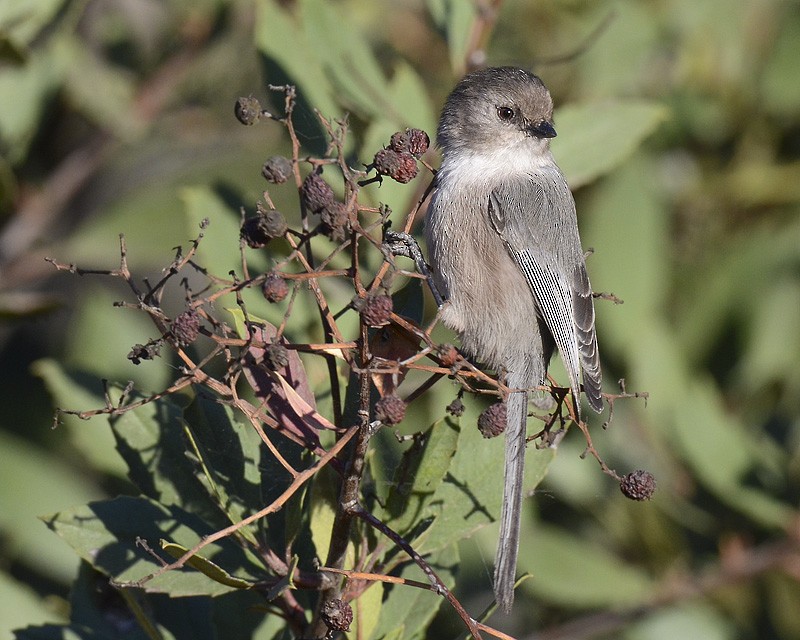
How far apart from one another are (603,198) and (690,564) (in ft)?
5.03

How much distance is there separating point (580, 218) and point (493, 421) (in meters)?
2.63

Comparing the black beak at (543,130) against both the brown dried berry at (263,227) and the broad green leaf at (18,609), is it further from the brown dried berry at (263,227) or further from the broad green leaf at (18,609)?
the broad green leaf at (18,609)

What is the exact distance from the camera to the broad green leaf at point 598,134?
3230 mm

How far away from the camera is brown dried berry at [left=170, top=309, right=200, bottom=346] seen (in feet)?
6.00

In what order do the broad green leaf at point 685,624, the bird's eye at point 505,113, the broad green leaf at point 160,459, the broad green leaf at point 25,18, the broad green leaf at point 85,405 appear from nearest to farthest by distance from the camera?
the broad green leaf at point 160,459, the broad green leaf at point 85,405, the broad green leaf at point 25,18, the bird's eye at point 505,113, the broad green leaf at point 685,624

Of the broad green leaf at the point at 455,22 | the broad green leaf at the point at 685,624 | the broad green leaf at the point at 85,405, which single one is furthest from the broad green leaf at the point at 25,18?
the broad green leaf at the point at 685,624

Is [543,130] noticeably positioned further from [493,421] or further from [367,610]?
[367,610]

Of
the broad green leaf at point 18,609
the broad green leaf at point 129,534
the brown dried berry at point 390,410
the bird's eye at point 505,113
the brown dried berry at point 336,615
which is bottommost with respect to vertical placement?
the broad green leaf at point 18,609

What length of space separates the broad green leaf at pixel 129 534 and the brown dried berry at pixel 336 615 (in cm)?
38

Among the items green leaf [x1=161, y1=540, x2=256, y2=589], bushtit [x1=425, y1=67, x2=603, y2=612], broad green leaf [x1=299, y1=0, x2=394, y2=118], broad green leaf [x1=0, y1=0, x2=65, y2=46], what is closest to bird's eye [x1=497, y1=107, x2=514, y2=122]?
bushtit [x1=425, y1=67, x2=603, y2=612]

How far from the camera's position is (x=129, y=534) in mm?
2143

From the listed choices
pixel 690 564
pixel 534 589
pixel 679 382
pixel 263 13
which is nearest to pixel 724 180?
pixel 679 382

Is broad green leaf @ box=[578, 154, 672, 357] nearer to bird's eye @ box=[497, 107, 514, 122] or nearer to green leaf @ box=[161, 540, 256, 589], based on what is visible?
bird's eye @ box=[497, 107, 514, 122]

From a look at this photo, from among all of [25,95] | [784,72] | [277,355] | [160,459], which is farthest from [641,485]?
[784,72]
